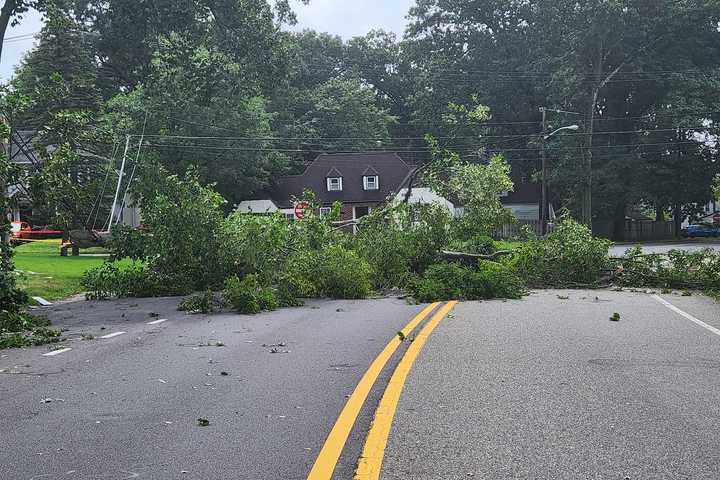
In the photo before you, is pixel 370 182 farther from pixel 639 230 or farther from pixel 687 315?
pixel 687 315

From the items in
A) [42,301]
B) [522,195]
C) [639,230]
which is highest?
[522,195]

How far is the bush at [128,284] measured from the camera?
16469mm

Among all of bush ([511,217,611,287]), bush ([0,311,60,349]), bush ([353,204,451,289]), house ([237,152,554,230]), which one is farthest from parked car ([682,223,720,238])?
bush ([0,311,60,349])

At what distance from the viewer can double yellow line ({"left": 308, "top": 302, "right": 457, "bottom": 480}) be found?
4.56 meters

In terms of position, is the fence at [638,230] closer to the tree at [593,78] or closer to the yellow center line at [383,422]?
the tree at [593,78]

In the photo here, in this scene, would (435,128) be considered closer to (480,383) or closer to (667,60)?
(667,60)

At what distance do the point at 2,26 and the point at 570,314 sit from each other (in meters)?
12.6

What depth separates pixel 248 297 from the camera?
1312 centimetres

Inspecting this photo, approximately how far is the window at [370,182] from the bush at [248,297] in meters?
46.2

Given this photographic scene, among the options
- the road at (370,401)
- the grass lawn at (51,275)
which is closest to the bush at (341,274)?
the road at (370,401)

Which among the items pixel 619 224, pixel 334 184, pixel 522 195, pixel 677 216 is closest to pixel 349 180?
pixel 334 184

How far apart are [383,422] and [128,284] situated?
12.3m

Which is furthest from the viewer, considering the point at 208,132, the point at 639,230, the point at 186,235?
the point at 639,230

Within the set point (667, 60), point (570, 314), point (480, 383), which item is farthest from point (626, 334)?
point (667, 60)
